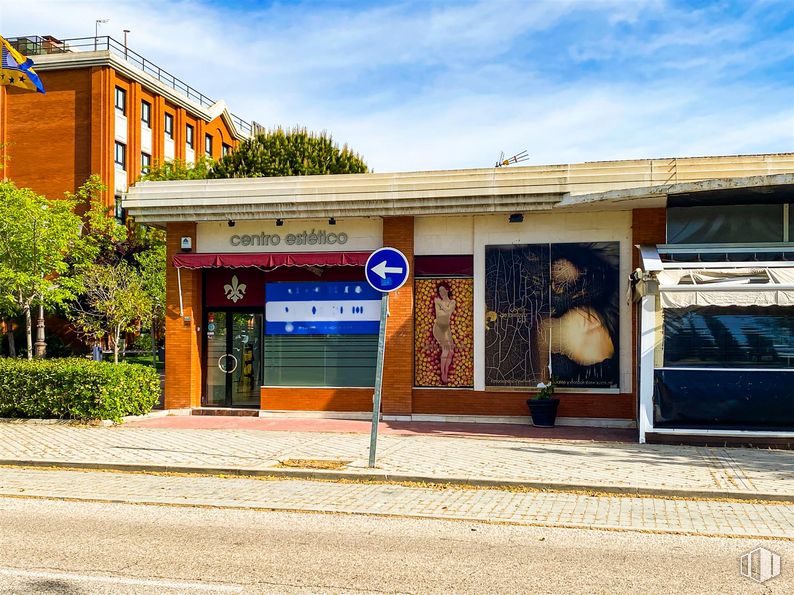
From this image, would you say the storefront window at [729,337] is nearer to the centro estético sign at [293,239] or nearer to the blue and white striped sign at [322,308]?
the blue and white striped sign at [322,308]

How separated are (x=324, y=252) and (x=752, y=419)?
28.8ft

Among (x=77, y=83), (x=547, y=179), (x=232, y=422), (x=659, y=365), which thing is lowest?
(x=232, y=422)

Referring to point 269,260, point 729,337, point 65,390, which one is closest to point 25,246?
point 65,390

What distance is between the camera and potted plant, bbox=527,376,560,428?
15602 mm

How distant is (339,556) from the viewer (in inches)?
274

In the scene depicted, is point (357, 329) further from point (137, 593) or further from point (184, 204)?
point (137, 593)

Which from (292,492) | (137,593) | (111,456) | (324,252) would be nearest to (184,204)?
(324,252)

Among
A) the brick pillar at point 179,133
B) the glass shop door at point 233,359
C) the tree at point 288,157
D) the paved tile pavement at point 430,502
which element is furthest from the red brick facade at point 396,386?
the brick pillar at point 179,133

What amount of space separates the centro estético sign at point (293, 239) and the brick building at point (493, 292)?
1.4 inches

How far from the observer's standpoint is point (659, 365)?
1362 cm

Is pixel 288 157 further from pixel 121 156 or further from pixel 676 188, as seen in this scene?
pixel 676 188

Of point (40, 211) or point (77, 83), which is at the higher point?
point (77, 83)

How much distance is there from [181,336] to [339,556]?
39.8ft

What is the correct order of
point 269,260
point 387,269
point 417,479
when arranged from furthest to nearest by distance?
point 269,260
point 387,269
point 417,479
